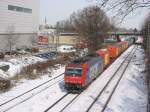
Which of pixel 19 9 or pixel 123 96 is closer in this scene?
pixel 123 96

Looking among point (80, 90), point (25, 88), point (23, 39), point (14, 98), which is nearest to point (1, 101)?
point (14, 98)

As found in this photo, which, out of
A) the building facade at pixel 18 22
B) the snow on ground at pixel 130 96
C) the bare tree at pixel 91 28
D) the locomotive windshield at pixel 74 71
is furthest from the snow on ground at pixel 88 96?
the building facade at pixel 18 22

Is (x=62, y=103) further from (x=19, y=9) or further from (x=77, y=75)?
(x=19, y=9)

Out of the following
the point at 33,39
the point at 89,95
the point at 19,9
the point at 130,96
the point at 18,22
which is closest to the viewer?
the point at 130,96

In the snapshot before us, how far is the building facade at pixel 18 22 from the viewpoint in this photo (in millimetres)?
66062

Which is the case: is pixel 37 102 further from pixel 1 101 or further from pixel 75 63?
pixel 75 63

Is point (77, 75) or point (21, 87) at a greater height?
point (77, 75)

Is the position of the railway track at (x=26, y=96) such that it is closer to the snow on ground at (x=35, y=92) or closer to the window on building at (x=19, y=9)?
the snow on ground at (x=35, y=92)

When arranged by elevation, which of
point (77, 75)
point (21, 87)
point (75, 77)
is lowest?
point (21, 87)

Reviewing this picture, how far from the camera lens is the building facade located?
6606 centimetres

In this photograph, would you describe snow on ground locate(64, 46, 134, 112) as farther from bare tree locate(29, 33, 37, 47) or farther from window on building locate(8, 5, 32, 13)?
bare tree locate(29, 33, 37, 47)

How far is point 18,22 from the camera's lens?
7244 cm

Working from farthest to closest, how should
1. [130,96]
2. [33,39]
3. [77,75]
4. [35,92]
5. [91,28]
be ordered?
1. [33,39]
2. [91,28]
3. [35,92]
4. [77,75]
5. [130,96]

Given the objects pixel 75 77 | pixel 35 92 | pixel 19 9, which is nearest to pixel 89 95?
pixel 75 77
